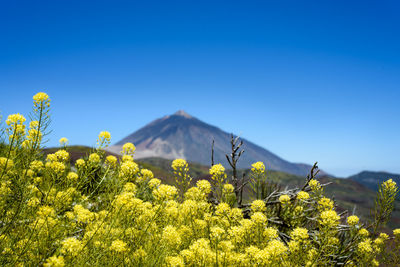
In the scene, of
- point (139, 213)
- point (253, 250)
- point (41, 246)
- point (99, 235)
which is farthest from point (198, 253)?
point (41, 246)

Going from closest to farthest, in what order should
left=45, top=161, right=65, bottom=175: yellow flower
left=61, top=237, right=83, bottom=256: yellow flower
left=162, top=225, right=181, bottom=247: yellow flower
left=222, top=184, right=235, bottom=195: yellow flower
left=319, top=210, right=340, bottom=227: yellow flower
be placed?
left=61, top=237, right=83, bottom=256: yellow flower
left=162, top=225, right=181, bottom=247: yellow flower
left=319, top=210, right=340, bottom=227: yellow flower
left=45, top=161, right=65, bottom=175: yellow flower
left=222, top=184, right=235, bottom=195: yellow flower

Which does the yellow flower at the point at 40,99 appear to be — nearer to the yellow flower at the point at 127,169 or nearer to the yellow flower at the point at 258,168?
the yellow flower at the point at 127,169

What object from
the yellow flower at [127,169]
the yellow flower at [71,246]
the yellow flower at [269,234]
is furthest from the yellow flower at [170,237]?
the yellow flower at [269,234]

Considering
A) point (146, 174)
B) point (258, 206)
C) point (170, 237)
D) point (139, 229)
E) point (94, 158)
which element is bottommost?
point (139, 229)

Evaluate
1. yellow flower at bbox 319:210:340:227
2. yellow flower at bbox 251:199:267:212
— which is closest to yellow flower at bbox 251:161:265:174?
yellow flower at bbox 251:199:267:212

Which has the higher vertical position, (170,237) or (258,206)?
(258,206)

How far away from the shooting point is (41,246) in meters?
2.89

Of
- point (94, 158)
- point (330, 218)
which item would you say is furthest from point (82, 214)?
point (330, 218)

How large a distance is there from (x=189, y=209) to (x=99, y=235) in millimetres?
1298

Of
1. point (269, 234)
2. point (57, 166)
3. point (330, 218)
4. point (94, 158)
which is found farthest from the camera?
point (94, 158)

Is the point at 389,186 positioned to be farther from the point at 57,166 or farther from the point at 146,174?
the point at 57,166

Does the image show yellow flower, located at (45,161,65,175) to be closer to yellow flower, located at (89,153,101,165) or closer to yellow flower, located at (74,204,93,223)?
yellow flower, located at (89,153,101,165)

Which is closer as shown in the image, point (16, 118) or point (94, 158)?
point (16, 118)

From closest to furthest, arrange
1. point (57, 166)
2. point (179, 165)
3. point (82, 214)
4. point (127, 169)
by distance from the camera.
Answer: point (82, 214) → point (127, 169) → point (57, 166) → point (179, 165)
